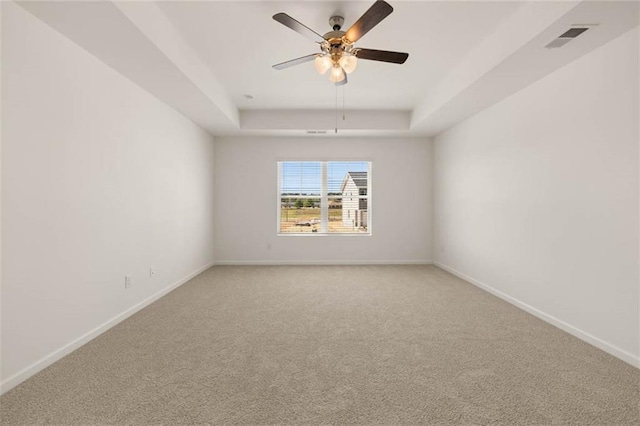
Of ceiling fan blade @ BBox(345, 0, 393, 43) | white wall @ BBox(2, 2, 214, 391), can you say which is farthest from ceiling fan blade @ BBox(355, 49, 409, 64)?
white wall @ BBox(2, 2, 214, 391)

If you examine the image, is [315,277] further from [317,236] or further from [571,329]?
[571,329]

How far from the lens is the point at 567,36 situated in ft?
7.79

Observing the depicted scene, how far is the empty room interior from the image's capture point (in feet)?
6.19

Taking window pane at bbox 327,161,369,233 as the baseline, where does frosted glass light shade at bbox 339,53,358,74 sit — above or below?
above

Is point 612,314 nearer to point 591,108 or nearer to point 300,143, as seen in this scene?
point 591,108

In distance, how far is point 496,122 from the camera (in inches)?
155

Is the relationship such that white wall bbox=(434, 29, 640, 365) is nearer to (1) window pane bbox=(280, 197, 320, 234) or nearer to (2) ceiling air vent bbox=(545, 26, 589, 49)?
(2) ceiling air vent bbox=(545, 26, 589, 49)

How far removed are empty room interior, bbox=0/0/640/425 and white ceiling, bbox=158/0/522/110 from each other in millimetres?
24

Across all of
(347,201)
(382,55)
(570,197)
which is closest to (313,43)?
(382,55)

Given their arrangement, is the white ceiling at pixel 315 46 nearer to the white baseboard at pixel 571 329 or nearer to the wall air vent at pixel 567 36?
the wall air vent at pixel 567 36

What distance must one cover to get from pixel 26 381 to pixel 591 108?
462 cm

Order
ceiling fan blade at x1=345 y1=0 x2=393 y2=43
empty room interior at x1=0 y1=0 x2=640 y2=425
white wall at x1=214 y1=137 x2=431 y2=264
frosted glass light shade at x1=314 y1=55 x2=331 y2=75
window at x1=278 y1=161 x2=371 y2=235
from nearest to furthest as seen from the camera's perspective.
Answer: empty room interior at x1=0 y1=0 x2=640 y2=425 < ceiling fan blade at x1=345 y1=0 x2=393 y2=43 < frosted glass light shade at x1=314 y1=55 x2=331 y2=75 < white wall at x1=214 y1=137 x2=431 y2=264 < window at x1=278 y1=161 x2=371 y2=235

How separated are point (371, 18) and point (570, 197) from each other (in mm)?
2354

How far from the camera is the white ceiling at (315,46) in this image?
7.32ft
